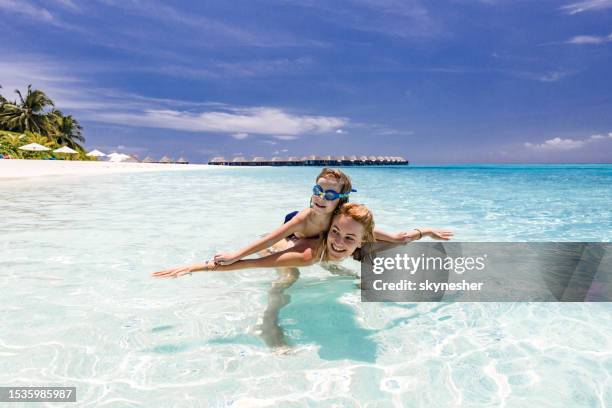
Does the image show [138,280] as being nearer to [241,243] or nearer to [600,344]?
[241,243]

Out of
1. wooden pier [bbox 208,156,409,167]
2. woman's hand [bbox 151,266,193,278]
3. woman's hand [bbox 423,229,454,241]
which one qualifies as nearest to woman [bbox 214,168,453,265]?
woman's hand [bbox 151,266,193,278]

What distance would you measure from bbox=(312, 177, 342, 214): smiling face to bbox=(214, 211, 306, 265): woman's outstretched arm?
0.18 m

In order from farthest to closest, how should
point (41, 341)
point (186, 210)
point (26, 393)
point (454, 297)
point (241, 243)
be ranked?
1. point (186, 210)
2. point (241, 243)
3. point (454, 297)
4. point (41, 341)
5. point (26, 393)

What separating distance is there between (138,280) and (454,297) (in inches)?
137

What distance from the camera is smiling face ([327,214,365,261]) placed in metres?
2.85

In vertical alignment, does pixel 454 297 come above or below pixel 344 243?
below

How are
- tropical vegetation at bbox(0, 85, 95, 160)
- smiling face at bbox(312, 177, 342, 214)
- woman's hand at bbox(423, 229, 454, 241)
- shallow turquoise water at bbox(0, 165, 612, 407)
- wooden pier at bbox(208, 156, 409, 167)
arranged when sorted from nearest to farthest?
shallow turquoise water at bbox(0, 165, 612, 407) < smiling face at bbox(312, 177, 342, 214) < woman's hand at bbox(423, 229, 454, 241) < tropical vegetation at bbox(0, 85, 95, 160) < wooden pier at bbox(208, 156, 409, 167)

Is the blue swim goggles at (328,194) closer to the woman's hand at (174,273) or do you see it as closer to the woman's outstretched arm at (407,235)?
the woman's outstretched arm at (407,235)

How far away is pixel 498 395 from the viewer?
7.38ft

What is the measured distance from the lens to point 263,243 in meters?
2.97

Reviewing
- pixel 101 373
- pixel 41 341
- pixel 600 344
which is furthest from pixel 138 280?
pixel 600 344

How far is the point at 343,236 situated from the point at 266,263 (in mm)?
637

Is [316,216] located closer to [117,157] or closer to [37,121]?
[37,121]

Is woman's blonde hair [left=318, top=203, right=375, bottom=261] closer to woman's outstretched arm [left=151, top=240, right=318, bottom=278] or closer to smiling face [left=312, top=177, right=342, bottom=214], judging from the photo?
smiling face [left=312, top=177, right=342, bottom=214]
